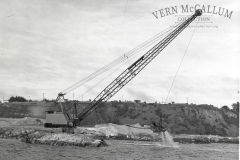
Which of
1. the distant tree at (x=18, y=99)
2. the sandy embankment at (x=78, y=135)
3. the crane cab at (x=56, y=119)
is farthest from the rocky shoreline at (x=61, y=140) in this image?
the distant tree at (x=18, y=99)

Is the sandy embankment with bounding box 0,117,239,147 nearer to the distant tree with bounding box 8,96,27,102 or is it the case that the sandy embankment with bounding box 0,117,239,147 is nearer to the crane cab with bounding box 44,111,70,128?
the crane cab with bounding box 44,111,70,128

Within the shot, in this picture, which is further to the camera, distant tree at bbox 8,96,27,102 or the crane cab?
distant tree at bbox 8,96,27,102

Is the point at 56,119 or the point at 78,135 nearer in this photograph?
the point at 78,135

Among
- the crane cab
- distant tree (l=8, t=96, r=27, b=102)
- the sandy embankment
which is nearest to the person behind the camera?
the sandy embankment

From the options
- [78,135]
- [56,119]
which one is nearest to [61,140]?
[78,135]

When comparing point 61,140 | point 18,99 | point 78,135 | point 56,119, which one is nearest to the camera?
point 61,140

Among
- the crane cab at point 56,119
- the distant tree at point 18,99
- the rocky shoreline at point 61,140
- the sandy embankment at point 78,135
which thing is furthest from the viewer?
the distant tree at point 18,99

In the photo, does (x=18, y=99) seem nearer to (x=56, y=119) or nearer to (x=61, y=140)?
(x=56, y=119)

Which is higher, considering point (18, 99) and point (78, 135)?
point (18, 99)

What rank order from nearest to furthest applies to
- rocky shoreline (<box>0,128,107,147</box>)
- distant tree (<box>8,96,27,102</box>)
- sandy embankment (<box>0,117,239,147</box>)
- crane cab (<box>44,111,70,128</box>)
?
1. rocky shoreline (<box>0,128,107,147</box>)
2. sandy embankment (<box>0,117,239,147</box>)
3. crane cab (<box>44,111,70,128</box>)
4. distant tree (<box>8,96,27,102</box>)

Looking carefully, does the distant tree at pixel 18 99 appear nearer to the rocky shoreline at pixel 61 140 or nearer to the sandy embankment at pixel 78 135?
the sandy embankment at pixel 78 135

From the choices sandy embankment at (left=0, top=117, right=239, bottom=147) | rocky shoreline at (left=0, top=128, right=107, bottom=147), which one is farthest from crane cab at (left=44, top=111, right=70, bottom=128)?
rocky shoreline at (left=0, top=128, right=107, bottom=147)

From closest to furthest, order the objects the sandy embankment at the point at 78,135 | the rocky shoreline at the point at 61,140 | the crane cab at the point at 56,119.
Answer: the rocky shoreline at the point at 61,140 < the sandy embankment at the point at 78,135 < the crane cab at the point at 56,119

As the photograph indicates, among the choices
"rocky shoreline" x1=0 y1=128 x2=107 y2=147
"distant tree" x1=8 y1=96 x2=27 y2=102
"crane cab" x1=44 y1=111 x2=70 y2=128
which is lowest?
"rocky shoreline" x1=0 y1=128 x2=107 y2=147
